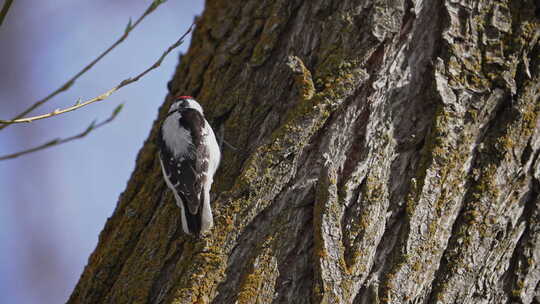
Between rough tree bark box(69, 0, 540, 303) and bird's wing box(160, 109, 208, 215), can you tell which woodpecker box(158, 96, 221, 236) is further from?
rough tree bark box(69, 0, 540, 303)

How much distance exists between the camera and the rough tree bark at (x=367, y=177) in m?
2.65

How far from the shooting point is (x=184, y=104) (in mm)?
3717

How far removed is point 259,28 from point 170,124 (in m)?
0.90

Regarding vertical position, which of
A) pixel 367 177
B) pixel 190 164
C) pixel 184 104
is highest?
pixel 184 104

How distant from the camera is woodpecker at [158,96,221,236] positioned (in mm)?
3199

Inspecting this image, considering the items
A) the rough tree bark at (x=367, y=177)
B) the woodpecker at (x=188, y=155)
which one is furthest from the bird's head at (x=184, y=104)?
the rough tree bark at (x=367, y=177)

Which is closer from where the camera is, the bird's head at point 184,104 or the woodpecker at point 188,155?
the woodpecker at point 188,155

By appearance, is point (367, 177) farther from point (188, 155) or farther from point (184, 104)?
point (188, 155)

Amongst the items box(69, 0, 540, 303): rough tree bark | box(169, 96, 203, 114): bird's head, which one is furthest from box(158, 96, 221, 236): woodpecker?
box(69, 0, 540, 303): rough tree bark

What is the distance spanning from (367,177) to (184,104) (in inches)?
55.3

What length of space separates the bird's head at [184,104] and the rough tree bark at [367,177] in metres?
0.31

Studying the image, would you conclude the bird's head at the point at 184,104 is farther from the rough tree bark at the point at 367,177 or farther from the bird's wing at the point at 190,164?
the rough tree bark at the point at 367,177

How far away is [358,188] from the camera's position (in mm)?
2791

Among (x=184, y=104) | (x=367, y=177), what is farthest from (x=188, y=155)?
(x=367, y=177)
